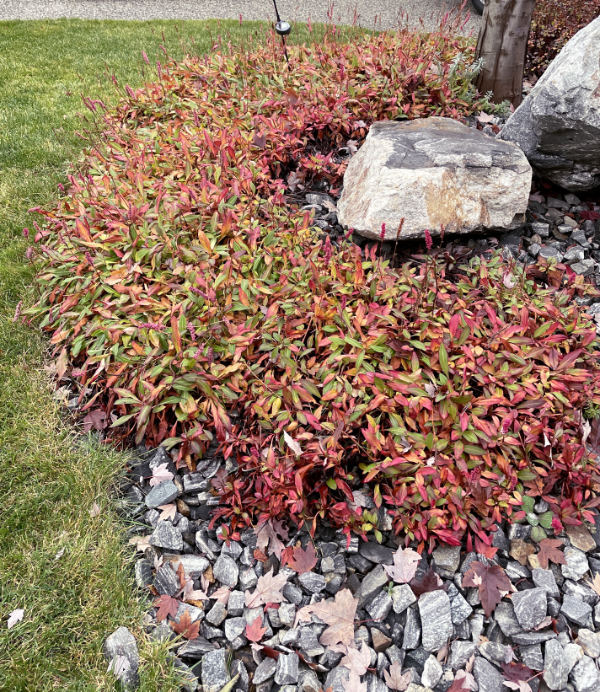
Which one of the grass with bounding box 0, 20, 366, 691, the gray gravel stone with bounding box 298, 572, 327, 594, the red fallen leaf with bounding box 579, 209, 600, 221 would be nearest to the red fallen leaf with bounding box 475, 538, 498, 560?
the gray gravel stone with bounding box 298, 572, 327, 594

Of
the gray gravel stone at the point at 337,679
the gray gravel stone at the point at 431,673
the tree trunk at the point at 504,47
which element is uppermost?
the tree trunk at the point at 504,47

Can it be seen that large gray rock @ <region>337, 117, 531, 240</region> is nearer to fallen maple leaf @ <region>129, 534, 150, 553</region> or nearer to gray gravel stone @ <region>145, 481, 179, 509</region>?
gray gravel stone @ <region>145, 481, 179, 509</region>

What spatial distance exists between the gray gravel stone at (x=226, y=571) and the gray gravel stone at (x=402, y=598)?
0.68m

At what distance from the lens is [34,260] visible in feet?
11.8

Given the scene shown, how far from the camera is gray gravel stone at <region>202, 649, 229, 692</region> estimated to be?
206cm

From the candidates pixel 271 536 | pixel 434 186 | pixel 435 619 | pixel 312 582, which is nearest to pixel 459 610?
pixel 435 619

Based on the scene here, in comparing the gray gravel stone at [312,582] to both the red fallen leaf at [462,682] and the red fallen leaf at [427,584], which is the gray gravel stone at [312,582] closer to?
the red fallen leaf at [427,584]

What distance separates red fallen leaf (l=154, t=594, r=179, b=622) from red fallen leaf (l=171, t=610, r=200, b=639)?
2.1 inches

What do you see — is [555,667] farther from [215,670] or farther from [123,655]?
[123,655]

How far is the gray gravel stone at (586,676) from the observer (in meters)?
2.02

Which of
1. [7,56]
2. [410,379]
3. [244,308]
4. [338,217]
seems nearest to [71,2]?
[7,56]

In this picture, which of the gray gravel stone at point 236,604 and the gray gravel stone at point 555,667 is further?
the gray gravel stone at point 236,604

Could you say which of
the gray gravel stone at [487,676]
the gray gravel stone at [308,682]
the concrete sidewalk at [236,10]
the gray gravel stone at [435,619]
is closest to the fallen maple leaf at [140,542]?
the gray gravel stone at [308,682]

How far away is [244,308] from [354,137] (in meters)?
2.14
